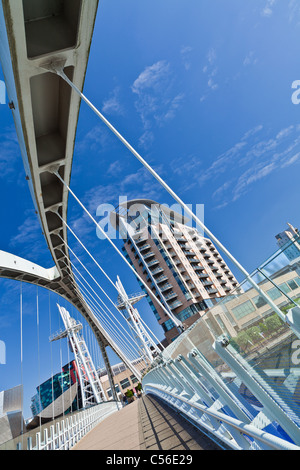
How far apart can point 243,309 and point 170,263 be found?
2210 inches

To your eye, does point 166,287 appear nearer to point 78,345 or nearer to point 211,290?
point 211,290

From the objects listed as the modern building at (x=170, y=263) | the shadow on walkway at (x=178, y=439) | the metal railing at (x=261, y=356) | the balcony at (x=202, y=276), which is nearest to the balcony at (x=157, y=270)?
the modern building at (x=170, y=263)

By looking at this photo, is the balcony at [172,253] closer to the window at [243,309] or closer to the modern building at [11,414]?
the modern building at [11,414]

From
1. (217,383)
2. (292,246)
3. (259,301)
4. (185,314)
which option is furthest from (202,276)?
(292,246)

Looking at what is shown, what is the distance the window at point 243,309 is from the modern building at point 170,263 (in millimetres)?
45684

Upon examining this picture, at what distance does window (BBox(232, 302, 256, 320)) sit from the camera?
2.57 m

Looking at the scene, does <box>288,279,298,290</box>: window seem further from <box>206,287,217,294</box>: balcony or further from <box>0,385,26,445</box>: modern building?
<box>206,287,217,294</box>: balcony

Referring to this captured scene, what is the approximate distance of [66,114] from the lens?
7188mm

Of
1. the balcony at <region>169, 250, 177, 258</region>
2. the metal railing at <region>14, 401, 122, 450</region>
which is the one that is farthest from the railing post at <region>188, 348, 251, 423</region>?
the balcony at <region>169, 250, 177, 258</region>

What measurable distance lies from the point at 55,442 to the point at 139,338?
3084 centimetres

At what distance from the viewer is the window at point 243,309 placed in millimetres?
2569

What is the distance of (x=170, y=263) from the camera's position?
2302 inches

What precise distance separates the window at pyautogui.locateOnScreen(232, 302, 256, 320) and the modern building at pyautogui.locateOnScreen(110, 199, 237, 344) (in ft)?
150

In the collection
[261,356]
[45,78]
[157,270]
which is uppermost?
[157,270]
